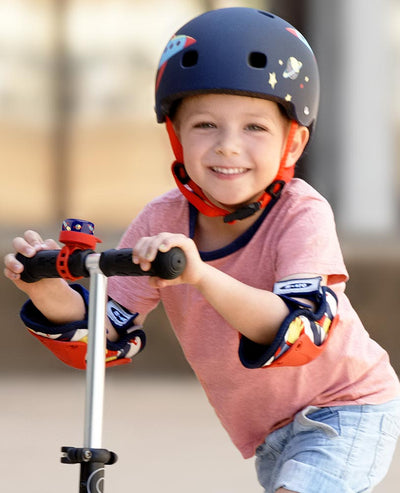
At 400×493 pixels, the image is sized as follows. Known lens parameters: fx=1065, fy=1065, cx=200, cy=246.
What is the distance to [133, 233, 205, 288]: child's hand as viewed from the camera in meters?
2.27

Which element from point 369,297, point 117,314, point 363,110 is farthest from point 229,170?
point 363,110

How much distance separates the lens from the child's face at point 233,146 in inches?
109

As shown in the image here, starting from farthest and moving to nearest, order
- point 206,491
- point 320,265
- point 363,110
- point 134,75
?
point 134,75
point 363,110
point 206,491
point 320,265

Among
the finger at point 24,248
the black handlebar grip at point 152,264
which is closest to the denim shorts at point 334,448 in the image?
the black handlebar grip at point 152,264

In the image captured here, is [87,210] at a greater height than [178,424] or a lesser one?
greater

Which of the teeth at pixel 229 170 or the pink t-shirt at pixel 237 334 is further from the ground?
the teeth at pixel 229 170

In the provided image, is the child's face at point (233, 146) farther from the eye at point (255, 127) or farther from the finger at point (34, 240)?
the finger at point (34, 240)

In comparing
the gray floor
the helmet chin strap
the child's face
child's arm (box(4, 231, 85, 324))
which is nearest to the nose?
the child's face

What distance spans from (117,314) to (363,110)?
6.10 meters

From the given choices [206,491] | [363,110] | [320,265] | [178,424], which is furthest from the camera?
[363,110]

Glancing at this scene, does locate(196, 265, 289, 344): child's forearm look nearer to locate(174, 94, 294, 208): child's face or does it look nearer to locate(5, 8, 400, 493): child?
locate(5, 8, 400, 493): child

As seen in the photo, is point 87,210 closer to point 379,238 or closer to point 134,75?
point 134,75

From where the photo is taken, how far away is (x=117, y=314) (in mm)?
3006

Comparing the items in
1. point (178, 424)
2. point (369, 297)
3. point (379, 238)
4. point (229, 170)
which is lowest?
point (178, 424)
